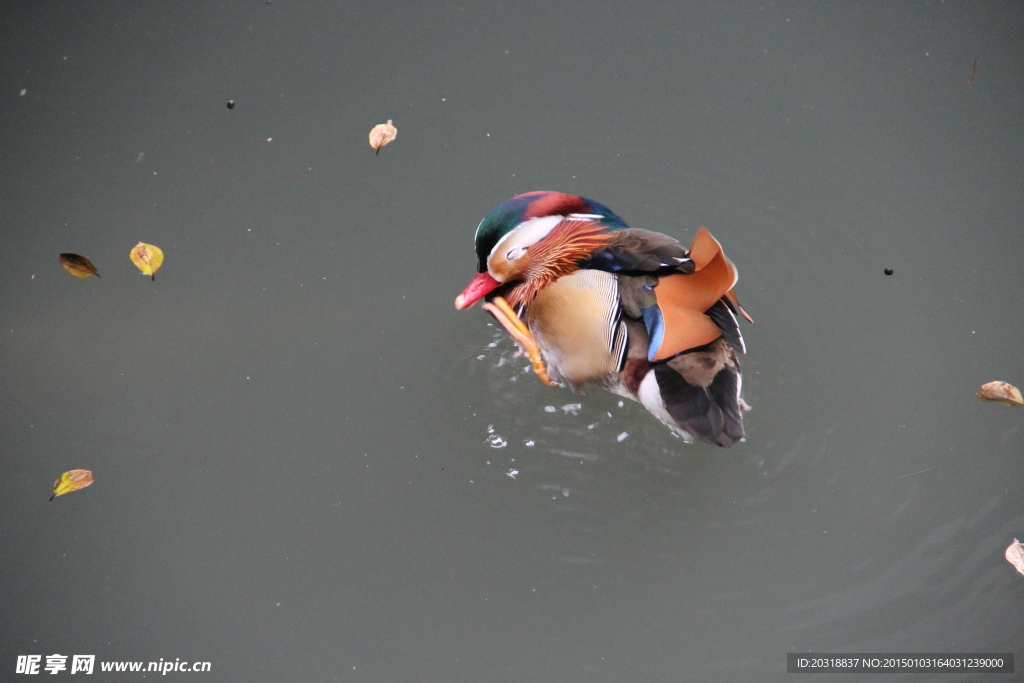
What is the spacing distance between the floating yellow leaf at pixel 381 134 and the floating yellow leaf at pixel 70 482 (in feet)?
4.25

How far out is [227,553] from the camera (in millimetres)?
2098

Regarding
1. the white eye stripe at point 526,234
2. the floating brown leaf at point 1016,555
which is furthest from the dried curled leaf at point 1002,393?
the white eye stripe at point 526,234

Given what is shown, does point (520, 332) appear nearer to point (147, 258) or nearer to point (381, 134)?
point (381, 134)

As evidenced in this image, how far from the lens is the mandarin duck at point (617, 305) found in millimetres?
1953

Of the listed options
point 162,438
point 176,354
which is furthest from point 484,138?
point 162,438

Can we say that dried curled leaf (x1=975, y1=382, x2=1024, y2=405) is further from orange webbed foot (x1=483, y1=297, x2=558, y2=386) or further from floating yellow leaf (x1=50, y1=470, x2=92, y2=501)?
floating yellow leaf (x1=50, y1=470, x2=92, y2=501)

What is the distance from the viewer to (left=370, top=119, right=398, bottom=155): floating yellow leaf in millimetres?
2658

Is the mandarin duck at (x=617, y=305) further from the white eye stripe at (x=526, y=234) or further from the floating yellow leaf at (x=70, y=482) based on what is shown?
the floating yellow leaf at (x=70, y=482)

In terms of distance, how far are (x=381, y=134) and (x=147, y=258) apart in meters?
0.83

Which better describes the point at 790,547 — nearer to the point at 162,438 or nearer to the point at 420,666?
the point at 420,666

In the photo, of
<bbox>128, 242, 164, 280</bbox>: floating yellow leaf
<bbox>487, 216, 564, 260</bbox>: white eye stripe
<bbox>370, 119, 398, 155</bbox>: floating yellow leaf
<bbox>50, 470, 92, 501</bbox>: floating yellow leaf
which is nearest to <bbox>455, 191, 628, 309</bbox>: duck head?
<bbox>487, 216, 564, 260</bbox>: white eye stripe

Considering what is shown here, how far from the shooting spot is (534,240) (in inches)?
89.3

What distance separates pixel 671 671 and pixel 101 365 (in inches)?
69.5

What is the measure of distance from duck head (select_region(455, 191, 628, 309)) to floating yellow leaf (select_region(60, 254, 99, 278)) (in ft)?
3.77
